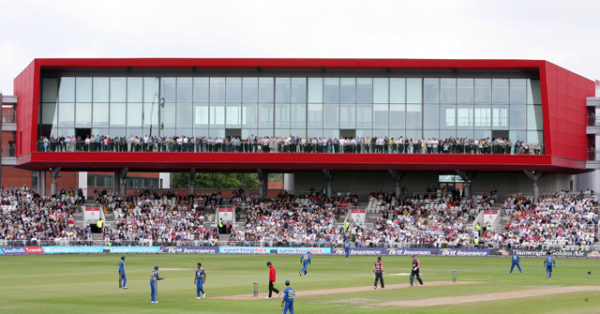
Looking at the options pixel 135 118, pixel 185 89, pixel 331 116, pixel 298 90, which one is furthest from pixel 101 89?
pixel 331 116

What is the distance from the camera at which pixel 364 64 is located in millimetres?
64938

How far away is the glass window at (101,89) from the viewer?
67188 mm

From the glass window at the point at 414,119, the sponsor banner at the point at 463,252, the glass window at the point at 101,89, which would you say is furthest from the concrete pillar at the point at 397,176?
the glass window at the point at 101,89

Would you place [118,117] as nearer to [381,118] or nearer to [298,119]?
[298,119]

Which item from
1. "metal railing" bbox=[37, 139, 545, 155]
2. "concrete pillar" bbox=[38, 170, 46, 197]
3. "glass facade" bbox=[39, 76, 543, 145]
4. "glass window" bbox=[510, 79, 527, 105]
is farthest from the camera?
"concrete pillar" bbox=[38, 170, 46, 197]

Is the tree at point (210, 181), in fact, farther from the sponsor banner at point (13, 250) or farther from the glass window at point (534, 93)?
the glass window at point (534, 93)

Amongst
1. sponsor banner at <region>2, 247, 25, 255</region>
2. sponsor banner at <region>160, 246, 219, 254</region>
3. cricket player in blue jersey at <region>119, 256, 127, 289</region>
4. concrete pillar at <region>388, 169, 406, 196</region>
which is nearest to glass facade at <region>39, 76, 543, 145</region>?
concrete pillar at <region>388, 169, 406, 196</region>

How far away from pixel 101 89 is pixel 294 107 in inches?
697

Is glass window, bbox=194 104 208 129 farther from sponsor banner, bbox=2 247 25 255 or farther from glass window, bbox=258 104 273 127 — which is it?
sponsor banner, bbox=2 247 25 255

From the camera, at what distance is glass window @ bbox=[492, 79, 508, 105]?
66.0 m

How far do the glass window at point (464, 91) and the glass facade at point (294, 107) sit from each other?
90 millimetres

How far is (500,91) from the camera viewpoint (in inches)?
2603

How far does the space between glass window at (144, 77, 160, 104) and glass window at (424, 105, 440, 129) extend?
23.3m

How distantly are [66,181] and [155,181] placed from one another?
18.6 metres
